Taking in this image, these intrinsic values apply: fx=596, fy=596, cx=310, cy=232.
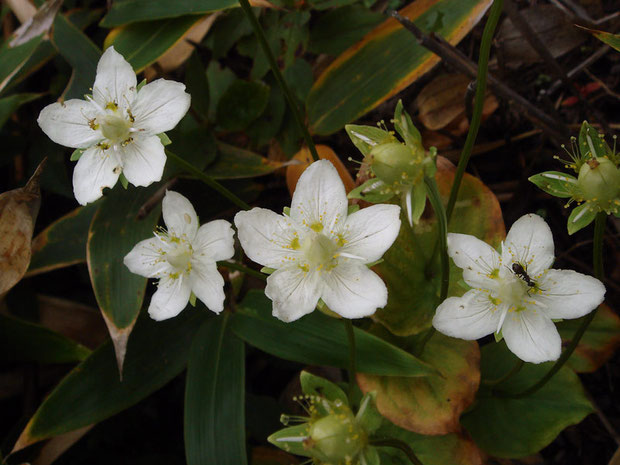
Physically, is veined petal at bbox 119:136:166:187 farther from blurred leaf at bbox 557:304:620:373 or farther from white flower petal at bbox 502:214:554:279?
blurred leaf at bbox 557:304:620:373

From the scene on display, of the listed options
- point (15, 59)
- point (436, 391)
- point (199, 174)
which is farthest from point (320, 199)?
point (15, 59)

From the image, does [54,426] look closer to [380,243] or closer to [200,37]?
[380,243]

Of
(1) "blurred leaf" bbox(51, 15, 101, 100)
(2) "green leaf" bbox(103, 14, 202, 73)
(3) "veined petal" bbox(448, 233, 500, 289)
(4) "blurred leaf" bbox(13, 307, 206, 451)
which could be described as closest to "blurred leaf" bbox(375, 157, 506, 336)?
(3) "veined petal" bbox(448, 233, 500, 289)

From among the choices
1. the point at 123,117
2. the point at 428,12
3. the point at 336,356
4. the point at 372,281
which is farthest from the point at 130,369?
the point at 428,12

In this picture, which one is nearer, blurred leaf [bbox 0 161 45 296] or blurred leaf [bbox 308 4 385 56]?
blurred leaf [bbox 0 161 45 296]

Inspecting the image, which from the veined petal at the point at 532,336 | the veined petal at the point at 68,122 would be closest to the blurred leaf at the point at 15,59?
the veined petal at the point at 68,122

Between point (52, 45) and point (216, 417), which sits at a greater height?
point (52, 45)

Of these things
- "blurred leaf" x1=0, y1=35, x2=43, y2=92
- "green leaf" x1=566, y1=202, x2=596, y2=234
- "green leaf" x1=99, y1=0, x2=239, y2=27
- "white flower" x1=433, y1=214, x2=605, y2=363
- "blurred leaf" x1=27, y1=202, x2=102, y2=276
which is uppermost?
"blurred leaf" x1=0, y1=35, x2=43, y2=92
